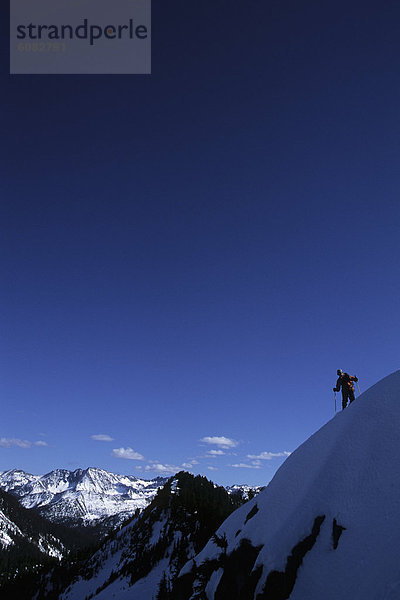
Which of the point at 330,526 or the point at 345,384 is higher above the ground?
the point at 345,384

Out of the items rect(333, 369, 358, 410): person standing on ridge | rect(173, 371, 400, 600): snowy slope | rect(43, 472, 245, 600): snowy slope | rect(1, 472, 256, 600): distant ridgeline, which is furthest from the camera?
rect(1, 472, 256, 600): distant ridgeline

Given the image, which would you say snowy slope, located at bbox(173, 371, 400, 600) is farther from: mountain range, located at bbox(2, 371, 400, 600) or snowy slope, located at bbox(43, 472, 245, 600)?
snowy slope, located at bbox(43, 472, 245, 600)

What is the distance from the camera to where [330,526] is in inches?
490

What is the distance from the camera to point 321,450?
648 inches

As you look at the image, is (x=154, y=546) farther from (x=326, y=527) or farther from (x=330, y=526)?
(x=330, y=526)

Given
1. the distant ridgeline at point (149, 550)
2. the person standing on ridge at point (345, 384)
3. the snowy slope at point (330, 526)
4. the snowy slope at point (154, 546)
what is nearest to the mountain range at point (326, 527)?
the snowy slope at point (330, 526)

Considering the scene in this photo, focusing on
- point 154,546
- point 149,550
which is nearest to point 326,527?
point 154,546

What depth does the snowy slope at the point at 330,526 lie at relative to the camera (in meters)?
10.8

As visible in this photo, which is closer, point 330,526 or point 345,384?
point 330,526

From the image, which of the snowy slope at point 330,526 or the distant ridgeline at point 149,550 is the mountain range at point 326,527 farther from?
the distant ridgeline at point 149,550

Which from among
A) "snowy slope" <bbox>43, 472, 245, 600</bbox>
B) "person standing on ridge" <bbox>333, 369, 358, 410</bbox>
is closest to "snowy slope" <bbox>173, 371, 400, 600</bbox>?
"person standing on ridge" <bbox>333, 369, 358, 410</bbox>

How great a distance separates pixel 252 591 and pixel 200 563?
592 centimetres

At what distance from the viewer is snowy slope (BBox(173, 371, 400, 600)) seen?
10836 mm

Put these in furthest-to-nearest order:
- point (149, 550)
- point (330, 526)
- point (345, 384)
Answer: point (149, 550) → point (345, 384) → point (330, 526)
